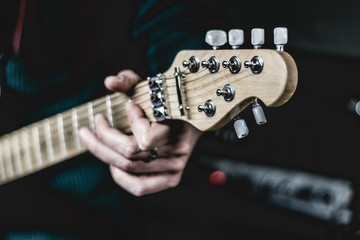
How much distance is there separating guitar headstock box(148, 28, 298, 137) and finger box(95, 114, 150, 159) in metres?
0.10

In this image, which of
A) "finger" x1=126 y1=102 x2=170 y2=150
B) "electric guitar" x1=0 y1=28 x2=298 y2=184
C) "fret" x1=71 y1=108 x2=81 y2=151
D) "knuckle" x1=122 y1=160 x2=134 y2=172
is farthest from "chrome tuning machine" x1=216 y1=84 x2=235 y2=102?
"fret" x1=71 y1=108 x2=81 y2=151

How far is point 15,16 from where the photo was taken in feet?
3.23

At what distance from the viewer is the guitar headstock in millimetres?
489

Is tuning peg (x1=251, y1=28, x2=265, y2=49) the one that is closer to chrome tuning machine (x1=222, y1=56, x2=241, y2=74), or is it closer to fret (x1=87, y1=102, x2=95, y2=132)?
chrome tuning machine (x1=222, y1=56, x2=241, y2=74)

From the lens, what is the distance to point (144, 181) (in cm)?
78

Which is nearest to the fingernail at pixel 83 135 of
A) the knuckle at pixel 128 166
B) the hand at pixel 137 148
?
the hand at pixel 137 148

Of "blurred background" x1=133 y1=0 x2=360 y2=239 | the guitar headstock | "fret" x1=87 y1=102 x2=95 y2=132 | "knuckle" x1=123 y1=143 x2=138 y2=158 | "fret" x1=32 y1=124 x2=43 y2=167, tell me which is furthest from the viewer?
"blurred background" x1=133 y1=0 x2=360 y2=239

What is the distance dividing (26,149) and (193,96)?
0.55 meters

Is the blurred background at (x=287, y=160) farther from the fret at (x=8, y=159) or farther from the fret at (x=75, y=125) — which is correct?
the fret at (x=75, y=125)

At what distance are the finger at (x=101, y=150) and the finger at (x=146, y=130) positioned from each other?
0.07 m

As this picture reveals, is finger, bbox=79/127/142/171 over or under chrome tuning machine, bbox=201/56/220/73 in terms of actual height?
under

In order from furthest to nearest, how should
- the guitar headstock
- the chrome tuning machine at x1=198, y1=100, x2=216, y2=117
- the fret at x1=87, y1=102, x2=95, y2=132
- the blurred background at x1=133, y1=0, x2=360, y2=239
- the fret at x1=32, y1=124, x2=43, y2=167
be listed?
the blurred background at x1=133, y1=0, x2=360, y2=239, the fret at x1=32, y1=124, x2=43, y2=167, the fret at x1=87, y1=102, x2=95, y2=132, the chrome tuning machine at x1=198, y1=100, x2=216, y2=117, the guitar headstock

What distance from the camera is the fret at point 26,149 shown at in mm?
971

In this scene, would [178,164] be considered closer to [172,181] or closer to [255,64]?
[172,181]
